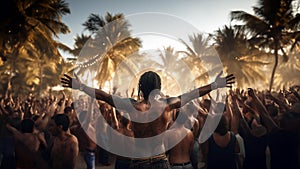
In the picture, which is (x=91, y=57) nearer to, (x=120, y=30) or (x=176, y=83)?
(x=120, y=30)

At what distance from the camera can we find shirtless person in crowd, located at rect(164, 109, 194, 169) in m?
4.82

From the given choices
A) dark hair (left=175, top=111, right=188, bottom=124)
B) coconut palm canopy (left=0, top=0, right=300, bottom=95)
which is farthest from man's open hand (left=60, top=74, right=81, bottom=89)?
coconut palm canopy (left=0, top=0, right=300, bottom=95)

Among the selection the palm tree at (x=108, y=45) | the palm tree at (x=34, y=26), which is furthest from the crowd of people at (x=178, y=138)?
the palm tree at (x=108, y=45)

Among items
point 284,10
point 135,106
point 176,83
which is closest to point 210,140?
point 135,106

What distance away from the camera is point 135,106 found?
3414 mm

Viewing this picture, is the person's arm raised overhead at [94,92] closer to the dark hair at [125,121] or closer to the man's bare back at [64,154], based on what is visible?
the man's bare back at [64,154]

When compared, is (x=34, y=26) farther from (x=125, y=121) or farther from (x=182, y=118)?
(x=182, y=118)

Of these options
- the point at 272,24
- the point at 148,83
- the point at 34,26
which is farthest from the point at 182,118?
the point at 272,24

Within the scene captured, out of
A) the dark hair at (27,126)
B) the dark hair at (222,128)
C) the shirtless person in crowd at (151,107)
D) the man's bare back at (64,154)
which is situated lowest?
the man's bare back at (64,154)

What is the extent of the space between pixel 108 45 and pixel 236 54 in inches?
476

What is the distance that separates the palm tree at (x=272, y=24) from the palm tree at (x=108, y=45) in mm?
10333

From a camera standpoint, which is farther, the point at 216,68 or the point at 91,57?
the point at 216,68

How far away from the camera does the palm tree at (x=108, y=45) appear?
28.1 meters

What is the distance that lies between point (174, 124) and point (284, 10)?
853 inches
